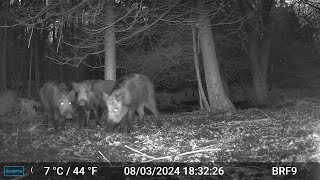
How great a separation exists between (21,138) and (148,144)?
134 inches

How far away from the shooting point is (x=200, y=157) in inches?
254

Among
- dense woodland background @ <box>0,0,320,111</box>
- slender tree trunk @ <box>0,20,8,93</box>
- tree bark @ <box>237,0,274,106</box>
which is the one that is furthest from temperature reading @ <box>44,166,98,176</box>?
slender tree trunk @ <box>0,20,8,93</box>

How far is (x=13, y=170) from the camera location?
5.96 m

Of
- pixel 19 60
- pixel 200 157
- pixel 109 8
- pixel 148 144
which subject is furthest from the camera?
pixel 19 60

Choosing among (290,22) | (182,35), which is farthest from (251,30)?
(182,35)

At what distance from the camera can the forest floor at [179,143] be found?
6.42 m

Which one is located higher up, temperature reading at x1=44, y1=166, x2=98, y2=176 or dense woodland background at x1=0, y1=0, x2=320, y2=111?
dense woodland background at x1=0, y1=0, x2=320, y2=111

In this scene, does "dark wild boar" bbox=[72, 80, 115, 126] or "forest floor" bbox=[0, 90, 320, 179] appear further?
"dark wild boar" bbox=[72, 80, 115, 126]

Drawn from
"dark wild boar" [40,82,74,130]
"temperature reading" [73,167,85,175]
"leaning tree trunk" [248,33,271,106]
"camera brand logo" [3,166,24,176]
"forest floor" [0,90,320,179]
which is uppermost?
"leaning tree trunk" [248,33,271,106]

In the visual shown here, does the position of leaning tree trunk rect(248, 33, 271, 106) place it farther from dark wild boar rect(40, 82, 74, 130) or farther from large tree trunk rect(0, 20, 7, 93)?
large tree trunk rect(0, 20, 7, 93)

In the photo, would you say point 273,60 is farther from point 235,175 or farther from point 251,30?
point 235,175

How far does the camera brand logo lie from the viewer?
580 cm

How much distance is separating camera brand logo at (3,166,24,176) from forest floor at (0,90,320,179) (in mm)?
580

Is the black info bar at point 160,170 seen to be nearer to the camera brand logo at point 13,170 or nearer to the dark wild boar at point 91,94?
the camera brand logo at point 13,170
